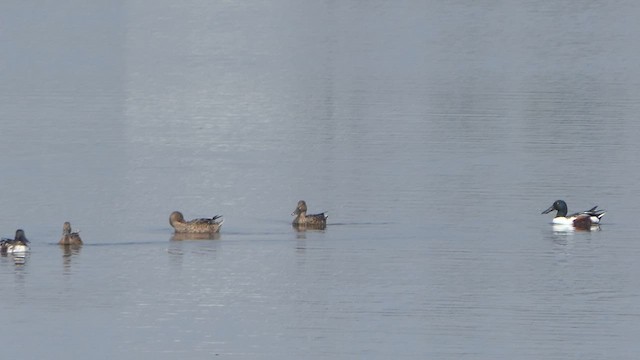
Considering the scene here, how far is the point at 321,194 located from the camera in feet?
110

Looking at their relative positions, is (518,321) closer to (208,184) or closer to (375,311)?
(375,311)

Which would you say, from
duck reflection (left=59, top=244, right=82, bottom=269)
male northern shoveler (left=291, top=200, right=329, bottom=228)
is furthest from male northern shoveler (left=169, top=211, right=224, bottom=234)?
duck reflection (left=59, top=244, right=82, bottom=269)

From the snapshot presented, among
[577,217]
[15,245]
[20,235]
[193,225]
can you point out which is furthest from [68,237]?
[577,217]

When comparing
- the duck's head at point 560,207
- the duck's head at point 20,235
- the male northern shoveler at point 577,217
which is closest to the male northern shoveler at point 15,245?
the duck's head at point 20,235

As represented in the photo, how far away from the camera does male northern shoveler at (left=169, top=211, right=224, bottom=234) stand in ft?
93.9

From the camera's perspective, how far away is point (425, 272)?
1037 inches

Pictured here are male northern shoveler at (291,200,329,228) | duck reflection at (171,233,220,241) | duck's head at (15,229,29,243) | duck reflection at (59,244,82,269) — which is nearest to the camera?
duck reflection at (59,244,82,269)

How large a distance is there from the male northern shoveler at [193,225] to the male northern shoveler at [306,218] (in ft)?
4.78

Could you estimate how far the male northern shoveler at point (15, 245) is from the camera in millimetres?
26684

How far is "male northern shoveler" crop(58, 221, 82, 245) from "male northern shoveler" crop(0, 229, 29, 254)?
2.30ft

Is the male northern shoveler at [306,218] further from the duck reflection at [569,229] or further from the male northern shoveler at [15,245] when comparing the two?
the male northern shoveler at [15,245]

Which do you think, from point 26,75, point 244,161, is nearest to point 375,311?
point 244,161

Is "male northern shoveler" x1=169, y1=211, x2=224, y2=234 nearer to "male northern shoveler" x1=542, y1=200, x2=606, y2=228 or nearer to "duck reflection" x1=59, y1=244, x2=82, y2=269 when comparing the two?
"duck reflection" x1=59, y1=244, x2=82, y2=269

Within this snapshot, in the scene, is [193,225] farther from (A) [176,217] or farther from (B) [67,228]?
(B) [67,228]
